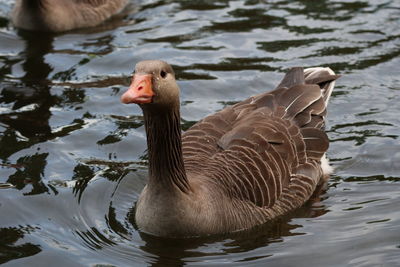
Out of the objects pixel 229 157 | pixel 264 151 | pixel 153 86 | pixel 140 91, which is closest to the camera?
pixel 140 91

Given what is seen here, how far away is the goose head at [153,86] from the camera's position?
289 inches

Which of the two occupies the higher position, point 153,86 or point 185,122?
point 153,86

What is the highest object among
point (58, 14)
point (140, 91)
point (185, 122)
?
point (58, 14)

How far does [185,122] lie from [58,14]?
4772mm

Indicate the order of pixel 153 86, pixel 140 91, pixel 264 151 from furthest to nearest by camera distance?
1. pixel 264 151
2. pixel 153 86
3. pixel 140 91

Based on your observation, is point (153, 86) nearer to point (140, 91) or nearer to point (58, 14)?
point (140, 91)

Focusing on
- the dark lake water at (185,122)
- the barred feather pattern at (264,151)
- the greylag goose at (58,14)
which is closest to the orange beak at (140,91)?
the barred feather pattern at (264,151)

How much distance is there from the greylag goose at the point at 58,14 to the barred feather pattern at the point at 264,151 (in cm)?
605

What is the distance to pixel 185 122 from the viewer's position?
37.1 ft

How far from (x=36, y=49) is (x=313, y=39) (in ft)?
15.1

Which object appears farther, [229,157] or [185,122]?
[185,122]

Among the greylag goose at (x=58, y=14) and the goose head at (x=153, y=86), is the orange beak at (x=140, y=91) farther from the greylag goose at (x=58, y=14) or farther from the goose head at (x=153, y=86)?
the greylag goose at (x=58, y=14)

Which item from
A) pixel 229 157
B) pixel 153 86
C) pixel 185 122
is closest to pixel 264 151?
pixel 229 157

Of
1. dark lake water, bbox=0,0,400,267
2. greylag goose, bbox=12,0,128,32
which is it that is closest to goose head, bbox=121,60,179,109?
dark lake water, bbox=0,0,400,267
